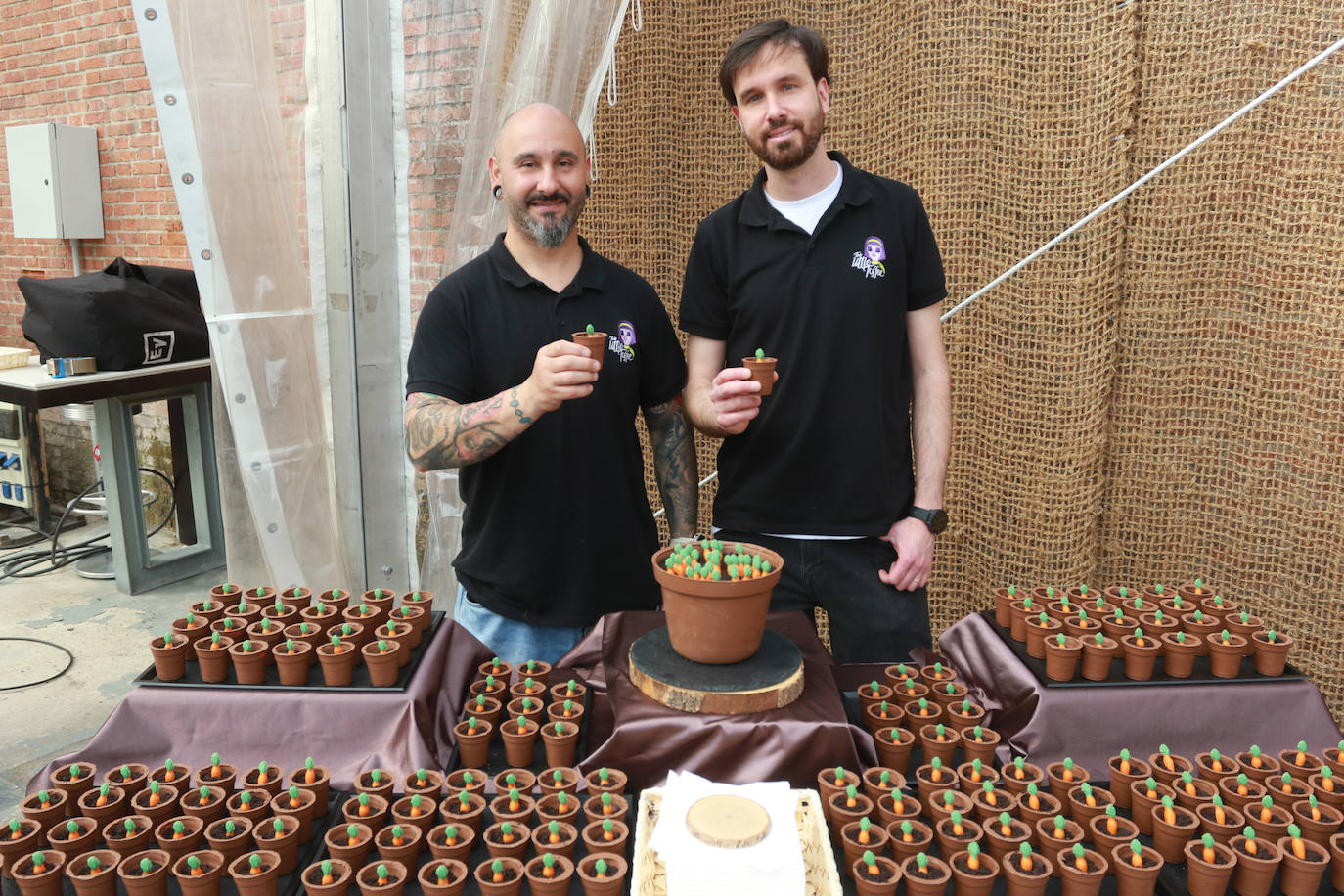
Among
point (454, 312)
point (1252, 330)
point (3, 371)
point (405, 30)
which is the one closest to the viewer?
point (454, 312)

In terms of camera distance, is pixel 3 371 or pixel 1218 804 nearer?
pixel 1218 804

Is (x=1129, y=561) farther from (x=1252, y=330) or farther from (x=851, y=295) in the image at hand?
(x=851, y=295)

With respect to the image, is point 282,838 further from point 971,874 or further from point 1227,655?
point 1227,655

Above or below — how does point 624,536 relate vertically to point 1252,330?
below

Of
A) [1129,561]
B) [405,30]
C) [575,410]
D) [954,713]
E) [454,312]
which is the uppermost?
[405,30]

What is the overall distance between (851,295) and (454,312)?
38.9 inches

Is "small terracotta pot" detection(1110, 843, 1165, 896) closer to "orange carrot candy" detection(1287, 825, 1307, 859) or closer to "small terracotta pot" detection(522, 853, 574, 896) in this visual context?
"orange carrot candy" detection(1287, 825, 1307, 859)

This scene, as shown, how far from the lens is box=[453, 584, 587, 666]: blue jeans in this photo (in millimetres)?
2340

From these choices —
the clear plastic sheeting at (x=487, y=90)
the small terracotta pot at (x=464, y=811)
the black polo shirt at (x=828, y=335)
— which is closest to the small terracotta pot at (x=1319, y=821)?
the black polo shirt at (x=828, y=335)

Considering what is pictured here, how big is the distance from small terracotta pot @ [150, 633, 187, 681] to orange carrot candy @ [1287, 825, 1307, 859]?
1.96 meters

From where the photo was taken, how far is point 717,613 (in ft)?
5.43

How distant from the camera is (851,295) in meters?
2.31

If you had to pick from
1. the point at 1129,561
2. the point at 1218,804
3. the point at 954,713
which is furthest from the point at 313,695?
the point at 1129,561

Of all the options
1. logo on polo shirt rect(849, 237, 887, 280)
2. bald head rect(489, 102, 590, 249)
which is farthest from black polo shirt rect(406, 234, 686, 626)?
logo on polo shirt rect(849, 237, 887, 280)
